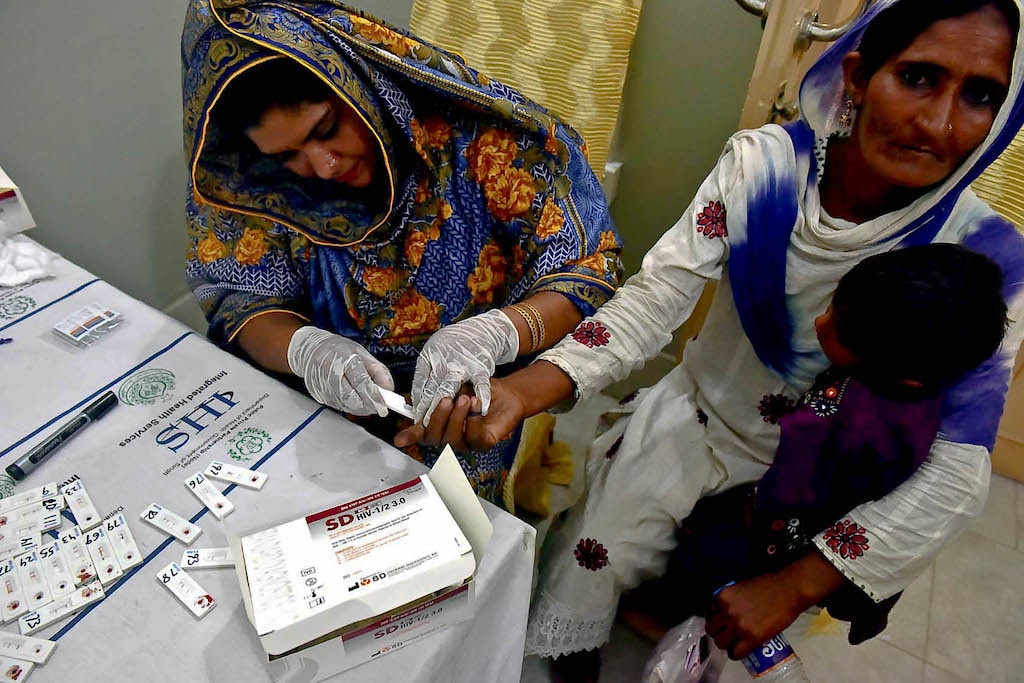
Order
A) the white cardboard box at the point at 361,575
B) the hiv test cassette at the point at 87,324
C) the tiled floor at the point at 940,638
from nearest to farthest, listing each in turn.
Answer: the white cardboard box at the point at 361,575 → the hiv test cassette at the point at 87,324 → the tiled floor at the point at 940,638

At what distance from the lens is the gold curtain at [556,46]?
1.25 meters

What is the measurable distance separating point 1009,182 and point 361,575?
3.46 ft

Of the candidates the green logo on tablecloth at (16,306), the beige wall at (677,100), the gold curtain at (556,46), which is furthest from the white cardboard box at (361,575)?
the beige wall at (677,100)

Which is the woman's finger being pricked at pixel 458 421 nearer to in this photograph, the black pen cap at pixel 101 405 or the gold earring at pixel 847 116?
the black pen cap at pixel 101 405

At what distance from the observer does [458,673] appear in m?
0.59

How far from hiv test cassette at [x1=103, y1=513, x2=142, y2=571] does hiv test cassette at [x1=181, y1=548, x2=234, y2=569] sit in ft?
0.16

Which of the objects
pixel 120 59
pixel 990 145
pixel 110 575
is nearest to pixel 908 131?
pixel 990 145

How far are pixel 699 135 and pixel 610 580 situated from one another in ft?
3.47

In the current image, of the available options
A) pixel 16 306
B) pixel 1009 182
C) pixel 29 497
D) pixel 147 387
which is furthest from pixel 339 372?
pixel 1009 182

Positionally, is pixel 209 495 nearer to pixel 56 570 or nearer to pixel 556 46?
pixel 56 570

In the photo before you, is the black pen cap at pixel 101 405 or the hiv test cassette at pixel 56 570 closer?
the hiv test cassette at pixel 56 570

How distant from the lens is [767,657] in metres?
0.84

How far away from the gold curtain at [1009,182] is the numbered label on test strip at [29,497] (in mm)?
1322

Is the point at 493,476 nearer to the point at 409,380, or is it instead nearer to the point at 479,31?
the point at 409,380
